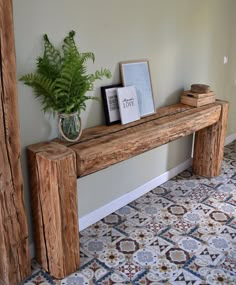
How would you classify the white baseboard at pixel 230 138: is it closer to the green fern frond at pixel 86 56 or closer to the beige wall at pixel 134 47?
the beige wall at pixel 134 47

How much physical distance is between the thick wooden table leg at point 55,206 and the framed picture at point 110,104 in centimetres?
52

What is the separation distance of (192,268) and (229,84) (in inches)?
91.5

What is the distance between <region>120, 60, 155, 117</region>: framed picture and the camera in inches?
94.7

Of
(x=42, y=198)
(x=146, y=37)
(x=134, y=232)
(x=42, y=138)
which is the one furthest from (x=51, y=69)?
(x=134, y=232)

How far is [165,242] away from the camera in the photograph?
2.25 meters

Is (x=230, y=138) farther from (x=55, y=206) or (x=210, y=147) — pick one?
Answer: (x=55, y=206)

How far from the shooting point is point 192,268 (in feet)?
6.62

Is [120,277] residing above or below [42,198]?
below

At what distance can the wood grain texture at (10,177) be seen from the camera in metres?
1.56

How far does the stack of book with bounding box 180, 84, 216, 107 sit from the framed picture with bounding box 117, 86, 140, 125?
26.5 inches

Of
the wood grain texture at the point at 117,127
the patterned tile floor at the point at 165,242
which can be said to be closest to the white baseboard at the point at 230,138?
the patterned tile floor at the point at 165,242

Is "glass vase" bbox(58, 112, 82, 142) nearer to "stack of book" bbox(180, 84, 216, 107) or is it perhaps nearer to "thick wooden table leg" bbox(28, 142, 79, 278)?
"thick wooden table leg" bbox(28, 142, 79, 278)

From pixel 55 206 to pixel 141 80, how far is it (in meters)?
1.20

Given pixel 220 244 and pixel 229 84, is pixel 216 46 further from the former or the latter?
pixel 220 244
